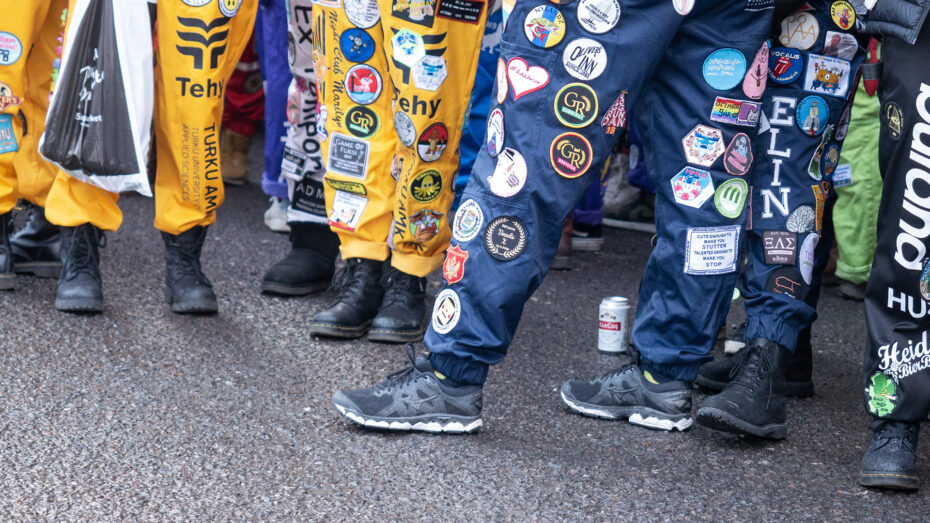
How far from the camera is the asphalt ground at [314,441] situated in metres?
2.22

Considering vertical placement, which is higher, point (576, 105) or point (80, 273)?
point (576, 105)

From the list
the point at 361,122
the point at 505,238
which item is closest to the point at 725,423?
the point at 505,238

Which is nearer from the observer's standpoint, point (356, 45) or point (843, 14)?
point (843, 14)

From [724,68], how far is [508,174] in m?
0.59

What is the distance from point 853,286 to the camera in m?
4.11

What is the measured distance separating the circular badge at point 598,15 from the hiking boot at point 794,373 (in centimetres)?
112

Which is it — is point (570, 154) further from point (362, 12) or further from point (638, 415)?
point (362, 12)

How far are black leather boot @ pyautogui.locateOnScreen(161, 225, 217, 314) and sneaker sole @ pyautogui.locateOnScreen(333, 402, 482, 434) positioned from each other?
0.94 meters

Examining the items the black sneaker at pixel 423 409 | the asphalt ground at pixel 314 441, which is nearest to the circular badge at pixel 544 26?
the black sneaker at pixel 423 409

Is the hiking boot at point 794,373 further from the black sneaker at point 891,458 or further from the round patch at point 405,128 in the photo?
the round patch at point 405,128

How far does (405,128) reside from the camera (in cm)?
308

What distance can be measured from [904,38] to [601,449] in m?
1.15

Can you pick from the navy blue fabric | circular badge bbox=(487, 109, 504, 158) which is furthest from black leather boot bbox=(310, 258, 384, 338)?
circular badge bbox=(487, 109, 504, 158)

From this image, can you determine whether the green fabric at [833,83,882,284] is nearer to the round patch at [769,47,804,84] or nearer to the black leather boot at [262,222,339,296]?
the round patch at [769,47,804,84]
